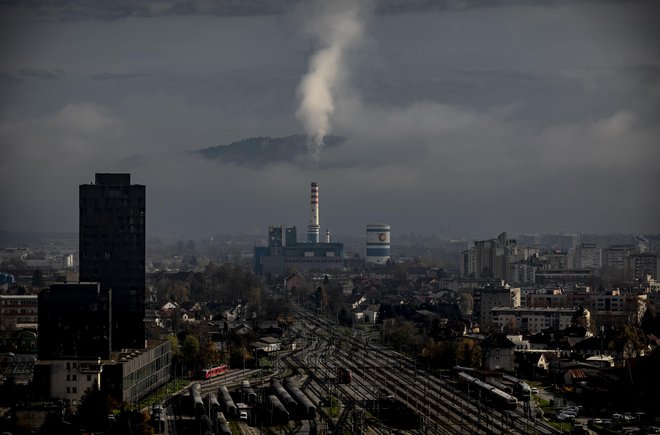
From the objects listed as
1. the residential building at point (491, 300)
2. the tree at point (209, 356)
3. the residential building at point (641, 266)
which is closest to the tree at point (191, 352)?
the tree at point (209, 356)

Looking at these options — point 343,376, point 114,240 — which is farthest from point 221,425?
point 114,240

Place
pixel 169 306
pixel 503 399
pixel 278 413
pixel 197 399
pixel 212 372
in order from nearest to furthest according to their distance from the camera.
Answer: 1. pixel 278 413
2. pixel 197 399
3. pixel 503 399
4. pixel 212 372
5. pixel 169 306

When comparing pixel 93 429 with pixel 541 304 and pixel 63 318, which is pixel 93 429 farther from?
pixel 541 304

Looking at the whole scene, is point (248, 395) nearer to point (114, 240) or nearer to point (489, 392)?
point (489, 392)

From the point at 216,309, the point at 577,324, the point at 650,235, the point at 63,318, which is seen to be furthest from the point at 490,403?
the point at 650,235

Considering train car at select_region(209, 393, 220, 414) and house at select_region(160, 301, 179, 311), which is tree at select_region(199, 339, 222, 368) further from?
house at select_region(160, 301, 179, 311)

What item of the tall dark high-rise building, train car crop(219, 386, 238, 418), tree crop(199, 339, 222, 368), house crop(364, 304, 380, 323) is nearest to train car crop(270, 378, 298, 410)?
train car crop(219, 386, 238, 418)
